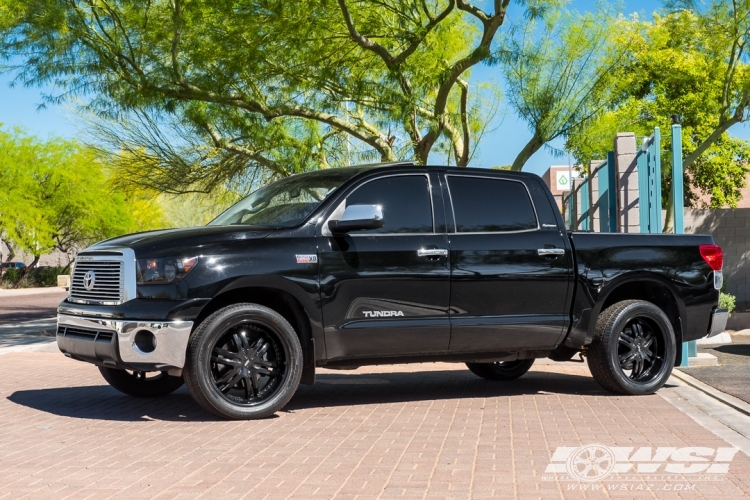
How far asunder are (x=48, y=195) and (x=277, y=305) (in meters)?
47.4

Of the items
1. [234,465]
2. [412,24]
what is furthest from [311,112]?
[234,465]

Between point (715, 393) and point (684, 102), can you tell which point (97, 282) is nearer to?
point (715, 393)

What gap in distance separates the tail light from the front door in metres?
2.72

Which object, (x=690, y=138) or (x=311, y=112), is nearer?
(x=311, y=112)

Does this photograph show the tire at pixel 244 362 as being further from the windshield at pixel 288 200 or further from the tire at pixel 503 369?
the tire at pixel 503 369

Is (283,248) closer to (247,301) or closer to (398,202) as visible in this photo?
(247,301)

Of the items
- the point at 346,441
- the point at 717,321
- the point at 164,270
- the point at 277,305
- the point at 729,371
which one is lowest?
the point at 346,441

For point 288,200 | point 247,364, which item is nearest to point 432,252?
point 288,200

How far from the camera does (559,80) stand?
18.3 metres

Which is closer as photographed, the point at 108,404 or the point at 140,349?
the point at 140,349

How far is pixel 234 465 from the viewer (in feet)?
20.5

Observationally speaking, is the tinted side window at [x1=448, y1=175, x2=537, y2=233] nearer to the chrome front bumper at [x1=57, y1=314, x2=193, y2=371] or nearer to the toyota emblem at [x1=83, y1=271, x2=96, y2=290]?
the chrome front bumper at [x1=57, y1=314, x2=193, y2=371]

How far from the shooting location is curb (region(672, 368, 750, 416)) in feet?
28.2

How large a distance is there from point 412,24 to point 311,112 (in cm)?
246
